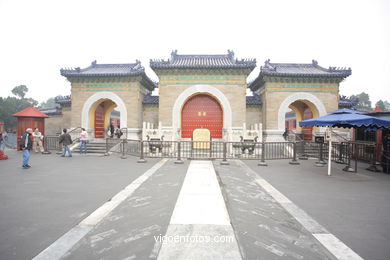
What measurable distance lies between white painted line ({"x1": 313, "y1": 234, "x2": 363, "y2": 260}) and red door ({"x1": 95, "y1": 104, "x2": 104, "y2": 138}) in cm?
1572

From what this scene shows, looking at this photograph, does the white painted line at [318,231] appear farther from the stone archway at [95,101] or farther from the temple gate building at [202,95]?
the stone archway at [95,101]

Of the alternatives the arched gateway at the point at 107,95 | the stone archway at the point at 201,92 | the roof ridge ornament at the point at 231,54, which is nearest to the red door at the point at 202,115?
the stone archway at the point at 201,92

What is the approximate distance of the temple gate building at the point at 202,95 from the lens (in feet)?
40.7

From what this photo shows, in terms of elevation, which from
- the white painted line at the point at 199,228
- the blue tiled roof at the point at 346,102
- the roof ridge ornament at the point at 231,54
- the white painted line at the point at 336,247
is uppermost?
the roof ridge ornament at the point at 231,54

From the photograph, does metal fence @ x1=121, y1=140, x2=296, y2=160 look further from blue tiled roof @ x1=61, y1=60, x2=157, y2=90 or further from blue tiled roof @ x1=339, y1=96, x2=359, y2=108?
blue tiled roof @ x1=339, y1=96, x2=359, y2=108

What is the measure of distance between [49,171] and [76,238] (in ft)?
17.1

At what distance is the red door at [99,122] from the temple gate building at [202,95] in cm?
20

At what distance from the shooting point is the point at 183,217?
3.00m

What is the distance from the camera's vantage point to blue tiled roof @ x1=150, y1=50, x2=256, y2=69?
12039 millimetres

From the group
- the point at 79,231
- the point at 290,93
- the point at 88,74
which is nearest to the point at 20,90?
the point at 88,74

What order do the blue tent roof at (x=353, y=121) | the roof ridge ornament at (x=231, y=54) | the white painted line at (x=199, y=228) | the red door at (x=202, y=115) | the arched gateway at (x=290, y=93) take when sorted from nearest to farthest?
the white painted line at (x=199, y=228) < the blue tent roof at (x=353, y=121) < the arched gateway at (x=290, y=93) < the red door at (x=202, y=115) < the roof ridge ornament at (x=231, y=54)

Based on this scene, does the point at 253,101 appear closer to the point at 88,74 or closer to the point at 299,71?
the point at 299,71

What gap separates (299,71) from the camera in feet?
47.3

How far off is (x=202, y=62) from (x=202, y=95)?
275 cm
